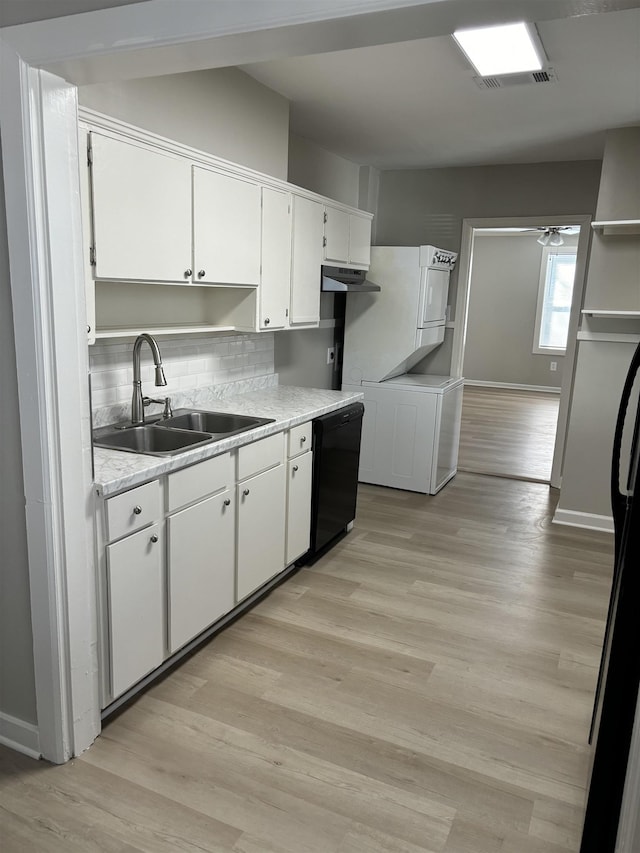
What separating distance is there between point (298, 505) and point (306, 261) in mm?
1457

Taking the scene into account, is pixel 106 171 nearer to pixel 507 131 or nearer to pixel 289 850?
pixel 289 850

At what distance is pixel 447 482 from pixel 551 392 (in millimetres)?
5253

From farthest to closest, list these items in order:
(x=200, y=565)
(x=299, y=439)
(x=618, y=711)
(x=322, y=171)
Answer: (x=322, y=171), (x=299, y=439), (x=200, y=565), (x=618, y=711)

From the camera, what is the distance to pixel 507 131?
4184 mm

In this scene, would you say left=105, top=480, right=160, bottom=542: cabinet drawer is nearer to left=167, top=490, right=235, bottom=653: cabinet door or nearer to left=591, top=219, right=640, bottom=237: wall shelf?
left=167, top=490, right=235, bottom=653: cabinet door

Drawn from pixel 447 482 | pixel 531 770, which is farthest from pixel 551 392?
pixel 531 770

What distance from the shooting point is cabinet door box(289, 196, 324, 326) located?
366 cm

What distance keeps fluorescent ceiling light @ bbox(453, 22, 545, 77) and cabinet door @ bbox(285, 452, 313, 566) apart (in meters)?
2.03

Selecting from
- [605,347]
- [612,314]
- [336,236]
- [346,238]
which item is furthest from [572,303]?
[336,236]

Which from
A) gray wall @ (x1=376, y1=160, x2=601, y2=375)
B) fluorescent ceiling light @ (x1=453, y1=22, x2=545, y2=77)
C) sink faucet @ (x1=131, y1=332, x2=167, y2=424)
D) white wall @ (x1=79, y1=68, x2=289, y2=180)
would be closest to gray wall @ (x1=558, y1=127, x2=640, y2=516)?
gray wall @ (x1=376, y1=160, x2=601, y2=375)

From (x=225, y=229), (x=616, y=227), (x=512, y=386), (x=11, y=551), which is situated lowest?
(x=512, y=386)

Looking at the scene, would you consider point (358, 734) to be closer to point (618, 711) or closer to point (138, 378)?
point (618, 711)

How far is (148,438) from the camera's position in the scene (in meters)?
2.83

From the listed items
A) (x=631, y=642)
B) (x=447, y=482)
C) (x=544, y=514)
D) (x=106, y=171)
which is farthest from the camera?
(x=447, y=482)
